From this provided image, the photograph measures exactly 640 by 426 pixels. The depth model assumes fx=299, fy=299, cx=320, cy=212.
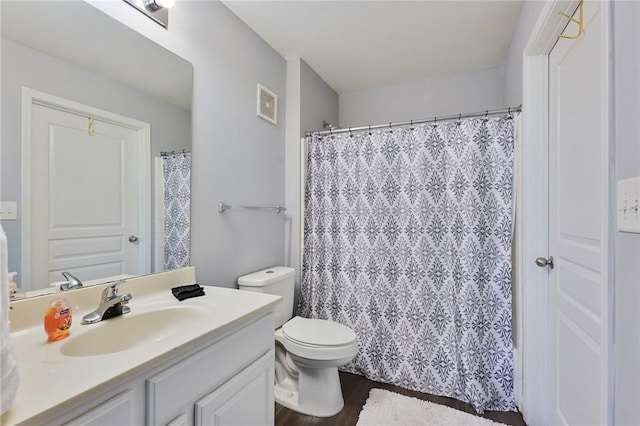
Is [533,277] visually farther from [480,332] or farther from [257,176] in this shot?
[257,176]

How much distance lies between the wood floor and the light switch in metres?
1.49

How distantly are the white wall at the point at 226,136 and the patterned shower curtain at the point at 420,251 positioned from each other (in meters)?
0.41

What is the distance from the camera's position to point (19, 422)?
0.51 meters

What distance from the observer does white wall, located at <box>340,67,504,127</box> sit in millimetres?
Result: 2487

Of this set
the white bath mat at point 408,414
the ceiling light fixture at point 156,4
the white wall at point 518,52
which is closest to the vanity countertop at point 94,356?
the white bath mat at point 408,414

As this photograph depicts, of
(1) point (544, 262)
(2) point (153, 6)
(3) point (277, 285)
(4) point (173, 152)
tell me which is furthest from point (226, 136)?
(1) point (544, 262)

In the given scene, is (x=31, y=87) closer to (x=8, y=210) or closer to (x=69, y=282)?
(x=8, y=210)

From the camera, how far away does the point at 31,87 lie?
3.16ft

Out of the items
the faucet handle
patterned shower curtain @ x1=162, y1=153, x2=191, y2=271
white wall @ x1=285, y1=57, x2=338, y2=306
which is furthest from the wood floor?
the faucet handle

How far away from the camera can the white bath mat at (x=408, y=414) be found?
158 centimetres

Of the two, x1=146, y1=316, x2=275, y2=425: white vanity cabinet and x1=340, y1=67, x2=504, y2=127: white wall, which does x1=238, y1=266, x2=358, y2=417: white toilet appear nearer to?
x1=146, y1=316, x2=275, y2=425: white vanity cabinet

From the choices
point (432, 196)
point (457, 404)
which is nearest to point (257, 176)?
point (432, 196)

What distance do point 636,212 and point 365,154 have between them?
62.5 inches

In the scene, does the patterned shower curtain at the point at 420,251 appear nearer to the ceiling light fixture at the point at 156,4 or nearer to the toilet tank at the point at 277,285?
the toilet tank at the point at 277,285
